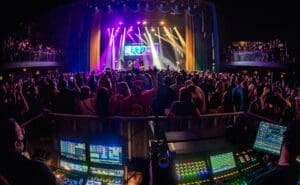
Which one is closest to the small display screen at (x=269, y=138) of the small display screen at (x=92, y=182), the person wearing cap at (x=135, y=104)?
the small display screen at (x=92, y=182)

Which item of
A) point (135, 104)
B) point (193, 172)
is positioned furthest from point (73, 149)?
point (135, 104)

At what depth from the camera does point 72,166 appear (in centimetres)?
380

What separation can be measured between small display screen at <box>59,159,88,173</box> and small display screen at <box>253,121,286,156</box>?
1.94 metres

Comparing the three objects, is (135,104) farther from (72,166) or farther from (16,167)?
(16,167)

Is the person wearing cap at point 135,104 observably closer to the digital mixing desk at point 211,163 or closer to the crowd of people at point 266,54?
the digital mixing desk at point 211,163

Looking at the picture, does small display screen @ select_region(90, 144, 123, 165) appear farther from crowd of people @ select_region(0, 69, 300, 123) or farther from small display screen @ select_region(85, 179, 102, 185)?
crowd of people @ select_region(0, 69, 300, 123)

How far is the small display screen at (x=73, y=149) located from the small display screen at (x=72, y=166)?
0.26ft

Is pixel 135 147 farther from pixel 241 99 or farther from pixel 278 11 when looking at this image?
pixel 278 11

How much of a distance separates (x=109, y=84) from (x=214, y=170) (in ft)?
12.1

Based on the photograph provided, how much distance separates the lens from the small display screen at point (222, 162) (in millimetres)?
3357

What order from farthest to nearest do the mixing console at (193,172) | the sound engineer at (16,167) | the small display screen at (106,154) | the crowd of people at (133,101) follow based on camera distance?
the crowd of people at (133,101) → the small display screen at (106,154) → the mixing console at (193,172) → the sound engineer at (16,167)

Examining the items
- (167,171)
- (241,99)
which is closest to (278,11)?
(241,99)

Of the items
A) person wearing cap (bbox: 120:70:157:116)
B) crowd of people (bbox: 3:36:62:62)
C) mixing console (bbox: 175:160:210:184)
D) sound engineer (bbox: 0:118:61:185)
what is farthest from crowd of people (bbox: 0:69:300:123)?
crowd of people (bbox: 3:36:62:62)

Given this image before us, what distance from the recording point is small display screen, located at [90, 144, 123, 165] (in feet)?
11.7
